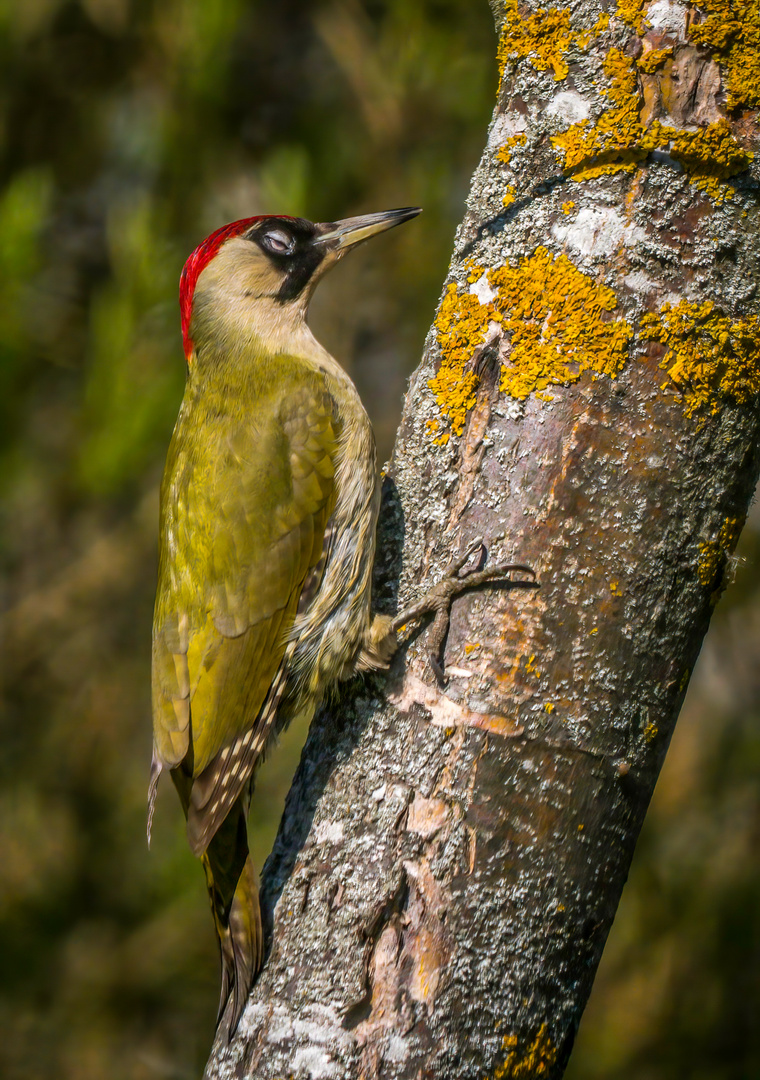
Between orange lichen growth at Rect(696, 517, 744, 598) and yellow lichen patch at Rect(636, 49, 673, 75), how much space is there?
2.52 feet

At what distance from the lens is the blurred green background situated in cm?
388

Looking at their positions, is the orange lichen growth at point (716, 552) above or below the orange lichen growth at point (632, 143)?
below

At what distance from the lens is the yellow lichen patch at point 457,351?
188 cm

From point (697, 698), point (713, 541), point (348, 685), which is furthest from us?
point (697, 698)

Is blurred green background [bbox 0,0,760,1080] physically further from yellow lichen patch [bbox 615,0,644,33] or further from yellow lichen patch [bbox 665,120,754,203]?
yellow lichen patch [bbox 665,120,754,203]

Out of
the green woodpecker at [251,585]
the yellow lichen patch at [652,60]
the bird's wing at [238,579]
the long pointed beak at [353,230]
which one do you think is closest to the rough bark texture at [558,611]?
the yellow lichen patch at [652,60]

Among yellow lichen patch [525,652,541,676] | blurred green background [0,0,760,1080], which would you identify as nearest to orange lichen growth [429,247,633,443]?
yellow lichen patch [525,652,541,676]

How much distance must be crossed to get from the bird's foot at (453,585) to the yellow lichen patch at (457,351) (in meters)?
0.25

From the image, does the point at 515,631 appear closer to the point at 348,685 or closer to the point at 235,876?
the point at 348,685

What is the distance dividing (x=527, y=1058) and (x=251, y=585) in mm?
1092

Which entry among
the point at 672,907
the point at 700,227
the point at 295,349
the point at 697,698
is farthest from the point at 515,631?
the point at 697,698

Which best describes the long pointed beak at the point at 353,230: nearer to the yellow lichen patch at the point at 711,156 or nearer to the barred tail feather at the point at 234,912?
the yellow lichen patch at the point at 711,156

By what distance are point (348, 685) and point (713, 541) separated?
0.74 m

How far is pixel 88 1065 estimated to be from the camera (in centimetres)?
407
